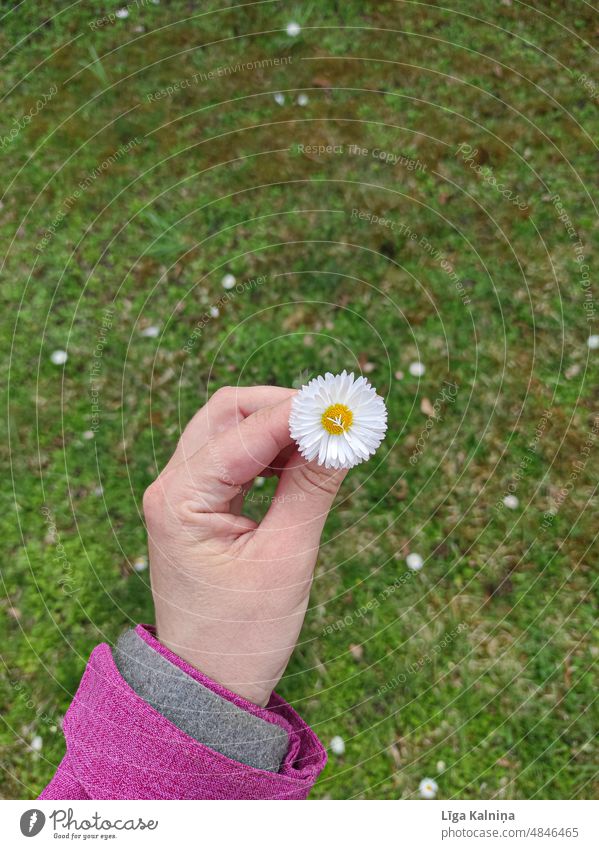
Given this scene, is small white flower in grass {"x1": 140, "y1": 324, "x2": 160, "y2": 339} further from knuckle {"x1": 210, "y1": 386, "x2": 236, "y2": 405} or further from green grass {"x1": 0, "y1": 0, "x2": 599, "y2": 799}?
knuckle {"x1": 210, "y1": 386, "x2": 236, "y2": 405}

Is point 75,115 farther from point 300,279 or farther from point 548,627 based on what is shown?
point 548,627

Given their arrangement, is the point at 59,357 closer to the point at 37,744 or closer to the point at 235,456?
the point at 235,456

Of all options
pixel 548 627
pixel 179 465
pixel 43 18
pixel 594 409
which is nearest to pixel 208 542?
pixel 179 465

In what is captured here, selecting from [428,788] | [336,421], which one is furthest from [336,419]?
[428,788]

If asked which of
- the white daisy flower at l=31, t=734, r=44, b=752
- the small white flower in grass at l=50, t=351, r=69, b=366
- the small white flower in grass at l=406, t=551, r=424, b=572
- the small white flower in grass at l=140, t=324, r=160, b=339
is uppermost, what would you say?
the small white flower in grass at l=140, t=324, r=160, b=339

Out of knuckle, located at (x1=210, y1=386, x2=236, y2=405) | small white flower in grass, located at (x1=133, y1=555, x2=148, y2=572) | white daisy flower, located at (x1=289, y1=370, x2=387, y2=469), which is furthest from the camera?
small white flower in grass, located at (x1=133, y1=555, x2=148, y2=572)

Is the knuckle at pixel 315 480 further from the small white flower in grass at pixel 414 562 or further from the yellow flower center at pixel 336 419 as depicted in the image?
the small white flower in grass at pixel 414 562

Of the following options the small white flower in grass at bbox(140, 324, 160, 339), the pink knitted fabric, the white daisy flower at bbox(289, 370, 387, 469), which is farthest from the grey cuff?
the small white flower in grass at bbox(140, 324, 160, 339)
